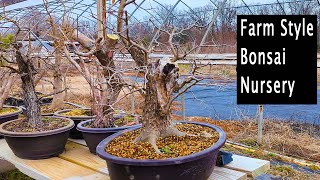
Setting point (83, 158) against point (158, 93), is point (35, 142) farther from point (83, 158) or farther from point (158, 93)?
Answer: point (158, 93)

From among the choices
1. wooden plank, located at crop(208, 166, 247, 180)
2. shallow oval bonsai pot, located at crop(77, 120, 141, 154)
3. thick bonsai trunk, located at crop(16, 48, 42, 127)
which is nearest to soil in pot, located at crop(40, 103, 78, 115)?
thick bonsai trunk, located at crop(16, 48, 42, 127)

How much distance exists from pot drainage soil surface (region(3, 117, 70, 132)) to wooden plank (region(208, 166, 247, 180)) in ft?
3.08

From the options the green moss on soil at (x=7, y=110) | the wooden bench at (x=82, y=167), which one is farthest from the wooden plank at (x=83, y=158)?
the green moss on soil at (x=7, y=110)

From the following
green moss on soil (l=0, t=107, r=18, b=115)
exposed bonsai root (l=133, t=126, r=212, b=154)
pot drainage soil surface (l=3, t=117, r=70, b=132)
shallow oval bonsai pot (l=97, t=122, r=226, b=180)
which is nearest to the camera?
shallow oval bonsai pot (l=97, t=122, r=226, b=180)

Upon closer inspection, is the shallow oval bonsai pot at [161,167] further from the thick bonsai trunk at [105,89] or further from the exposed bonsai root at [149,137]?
the thick bonsai trunk at [105,89]

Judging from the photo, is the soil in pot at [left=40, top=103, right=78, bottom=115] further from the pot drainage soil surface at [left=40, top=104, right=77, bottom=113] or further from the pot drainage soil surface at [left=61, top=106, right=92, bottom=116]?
the pot drainage soil surface at [left=61, top=106, right=92, bottom=116]

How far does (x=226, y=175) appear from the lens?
146 cm

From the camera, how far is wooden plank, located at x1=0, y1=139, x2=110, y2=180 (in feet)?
5.05

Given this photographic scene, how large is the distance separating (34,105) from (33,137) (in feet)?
0.86

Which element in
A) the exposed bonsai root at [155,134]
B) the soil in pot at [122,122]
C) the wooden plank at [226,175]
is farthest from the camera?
the soil in pot at [122,122]

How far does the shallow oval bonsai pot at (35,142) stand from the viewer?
68.9 inches

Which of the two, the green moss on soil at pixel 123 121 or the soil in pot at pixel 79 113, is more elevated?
the soil in pot at pixel 79 113

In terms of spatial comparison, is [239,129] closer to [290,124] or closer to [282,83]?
[290,124]

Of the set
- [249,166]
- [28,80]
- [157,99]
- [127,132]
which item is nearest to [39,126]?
[28,80]
